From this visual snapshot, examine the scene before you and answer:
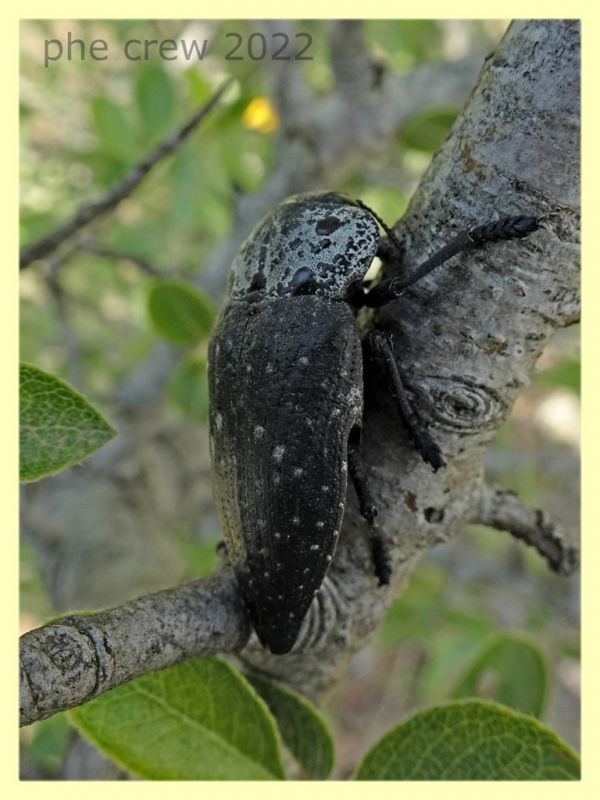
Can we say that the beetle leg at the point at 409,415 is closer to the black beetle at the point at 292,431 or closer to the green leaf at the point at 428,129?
the black beetle at the point at 292,431

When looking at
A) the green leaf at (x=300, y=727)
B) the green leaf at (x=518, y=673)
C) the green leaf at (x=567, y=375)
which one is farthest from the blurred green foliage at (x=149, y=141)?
the green leaf at (x=300, y=727)

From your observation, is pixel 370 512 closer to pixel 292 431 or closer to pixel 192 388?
pixel 292 431

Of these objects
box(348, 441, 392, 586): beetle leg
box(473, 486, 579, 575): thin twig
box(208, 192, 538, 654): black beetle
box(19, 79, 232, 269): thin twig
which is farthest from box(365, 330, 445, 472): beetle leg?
box(19, 79, 232, 269): thin twig

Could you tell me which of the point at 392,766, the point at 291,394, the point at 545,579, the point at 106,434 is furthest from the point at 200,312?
the point at 545,579

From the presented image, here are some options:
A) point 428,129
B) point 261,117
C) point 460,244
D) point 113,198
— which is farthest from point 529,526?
point 261,117

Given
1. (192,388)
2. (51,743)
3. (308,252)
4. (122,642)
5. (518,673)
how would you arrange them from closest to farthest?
(122,642), (308,252), (518,673), (51,743), (192,388)

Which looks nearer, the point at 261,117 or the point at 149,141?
the point at 149,141

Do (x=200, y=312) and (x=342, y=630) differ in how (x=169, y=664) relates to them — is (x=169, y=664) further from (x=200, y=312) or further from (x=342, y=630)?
(x=200, y=312)

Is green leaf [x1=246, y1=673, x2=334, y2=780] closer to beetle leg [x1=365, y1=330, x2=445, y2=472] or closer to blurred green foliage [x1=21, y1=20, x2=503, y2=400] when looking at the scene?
beetle leg [x1=365, y1=330, x2=445, y2=472]
